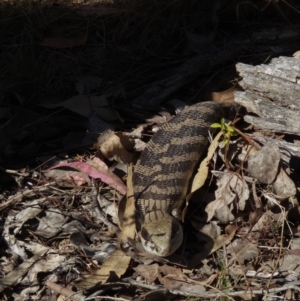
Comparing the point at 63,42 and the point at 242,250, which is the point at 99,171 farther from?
the point at 63,42

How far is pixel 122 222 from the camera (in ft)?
12.5

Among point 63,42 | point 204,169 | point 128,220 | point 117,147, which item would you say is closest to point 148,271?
point 128,220

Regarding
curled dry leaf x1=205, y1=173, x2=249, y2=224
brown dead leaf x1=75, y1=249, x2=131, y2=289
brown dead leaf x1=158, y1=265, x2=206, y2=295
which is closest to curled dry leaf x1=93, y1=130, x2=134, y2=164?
curled dry leaf x1=205, y1=173, x2=249, y2=224

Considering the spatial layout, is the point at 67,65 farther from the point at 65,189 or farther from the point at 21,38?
the point at 65,189

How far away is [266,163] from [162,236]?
0.69 m

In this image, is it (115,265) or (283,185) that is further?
(283,185)

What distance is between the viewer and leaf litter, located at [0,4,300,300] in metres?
3.53

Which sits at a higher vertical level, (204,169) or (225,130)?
(225,130)

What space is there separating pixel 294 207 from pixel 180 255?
0.62 meters

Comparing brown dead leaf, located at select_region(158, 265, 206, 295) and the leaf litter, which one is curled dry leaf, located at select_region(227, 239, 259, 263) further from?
brown dead leaf, located at select_region(158, 265, 206, 295)

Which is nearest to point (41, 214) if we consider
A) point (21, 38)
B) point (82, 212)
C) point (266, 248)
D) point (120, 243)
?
point (82, 212)

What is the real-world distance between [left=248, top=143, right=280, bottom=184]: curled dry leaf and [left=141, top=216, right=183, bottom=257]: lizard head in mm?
512

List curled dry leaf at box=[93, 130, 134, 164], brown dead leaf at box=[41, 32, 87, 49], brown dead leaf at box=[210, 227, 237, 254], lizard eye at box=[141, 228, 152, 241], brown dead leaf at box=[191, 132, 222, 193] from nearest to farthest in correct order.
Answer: lizard eye at box=[141, 228, 152, 241], brown dead leaf at box=[210, 227, 237, 254], brown dead leaf at box=[191, 132, 222, 193], curled dry leaf at box=[93, 130, 134, 164], brown dead leaf at box=[41, 32, 87, 49]

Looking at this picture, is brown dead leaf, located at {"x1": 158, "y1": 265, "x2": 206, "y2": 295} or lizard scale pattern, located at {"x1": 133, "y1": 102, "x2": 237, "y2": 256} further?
lizard scale pattern, located at {"x1": 133, "y1": 102, "x2": 237, "y2": 256}
